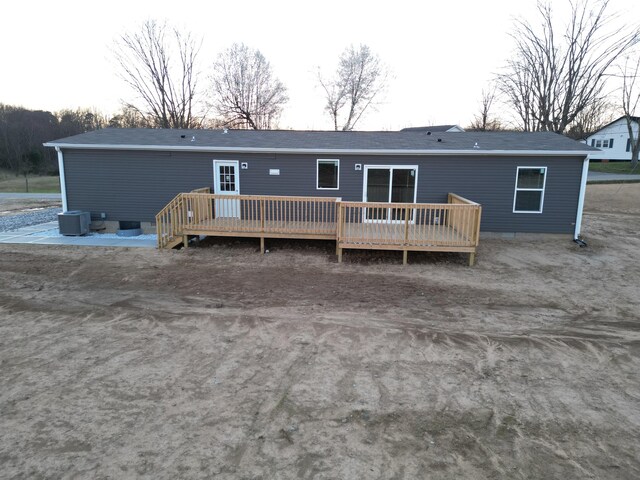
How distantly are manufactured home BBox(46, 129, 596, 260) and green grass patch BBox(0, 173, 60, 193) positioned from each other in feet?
62.8

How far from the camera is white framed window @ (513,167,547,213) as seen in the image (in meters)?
11.3

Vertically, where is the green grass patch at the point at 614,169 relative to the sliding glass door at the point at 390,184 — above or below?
above

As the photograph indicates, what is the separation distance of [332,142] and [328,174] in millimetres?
1093

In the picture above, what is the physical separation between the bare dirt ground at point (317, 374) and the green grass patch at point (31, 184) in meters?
23.8

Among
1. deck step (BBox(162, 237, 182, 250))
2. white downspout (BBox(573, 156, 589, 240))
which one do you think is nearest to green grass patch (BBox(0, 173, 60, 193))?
deck step (BBox(162, 237, 182, 250))

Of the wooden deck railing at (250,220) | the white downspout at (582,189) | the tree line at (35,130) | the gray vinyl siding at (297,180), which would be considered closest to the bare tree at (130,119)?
the tree line at (35,130)

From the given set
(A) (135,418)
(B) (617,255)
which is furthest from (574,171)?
(A) (135,418)

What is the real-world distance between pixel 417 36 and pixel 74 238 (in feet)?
54.0

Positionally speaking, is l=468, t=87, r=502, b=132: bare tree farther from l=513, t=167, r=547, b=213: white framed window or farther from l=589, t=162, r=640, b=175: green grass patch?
l=513, t=167, r=547, b=213: white framed window

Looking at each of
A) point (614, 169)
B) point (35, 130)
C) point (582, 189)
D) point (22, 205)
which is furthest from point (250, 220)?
point (35, 130)

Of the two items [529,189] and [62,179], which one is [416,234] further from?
[62,179]

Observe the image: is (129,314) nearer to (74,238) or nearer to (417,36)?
(74,238)

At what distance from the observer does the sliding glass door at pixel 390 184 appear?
11.5m

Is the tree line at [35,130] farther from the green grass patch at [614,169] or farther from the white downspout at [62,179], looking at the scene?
the green grass patch at [614,169]
